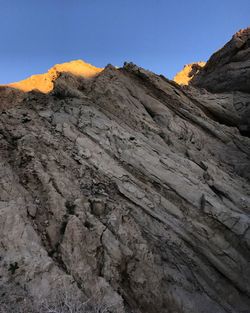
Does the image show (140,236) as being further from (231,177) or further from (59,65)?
(59,65)

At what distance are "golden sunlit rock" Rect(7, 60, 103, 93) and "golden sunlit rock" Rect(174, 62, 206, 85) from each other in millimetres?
12577

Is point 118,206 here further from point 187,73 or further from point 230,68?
point 187,73

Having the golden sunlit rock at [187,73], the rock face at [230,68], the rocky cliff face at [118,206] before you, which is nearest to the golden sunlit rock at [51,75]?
the rocky cliff face at [118,206]

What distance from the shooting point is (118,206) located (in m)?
12.4

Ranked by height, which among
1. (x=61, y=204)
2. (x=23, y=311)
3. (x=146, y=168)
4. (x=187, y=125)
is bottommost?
(x=23, y=311)

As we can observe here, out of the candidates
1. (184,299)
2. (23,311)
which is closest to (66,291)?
(23,311)

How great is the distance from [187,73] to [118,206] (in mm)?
25142

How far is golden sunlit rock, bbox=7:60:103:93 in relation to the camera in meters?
21.0

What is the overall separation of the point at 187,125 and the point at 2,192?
31.6ft

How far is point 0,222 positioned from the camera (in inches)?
413

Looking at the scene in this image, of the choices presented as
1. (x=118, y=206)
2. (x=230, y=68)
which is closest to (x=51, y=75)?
(x=230, y=68)

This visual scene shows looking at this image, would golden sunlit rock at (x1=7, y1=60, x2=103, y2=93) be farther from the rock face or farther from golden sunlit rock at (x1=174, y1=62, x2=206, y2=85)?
golden sunlit rock at (x1=174, y1=62, x2=206, y2=85)

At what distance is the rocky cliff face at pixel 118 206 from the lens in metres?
10.2

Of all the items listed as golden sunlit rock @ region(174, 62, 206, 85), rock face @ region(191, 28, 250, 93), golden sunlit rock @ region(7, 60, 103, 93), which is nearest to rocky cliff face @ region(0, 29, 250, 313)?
golden sunlit rock @ region(7, 60, 103, 93)
